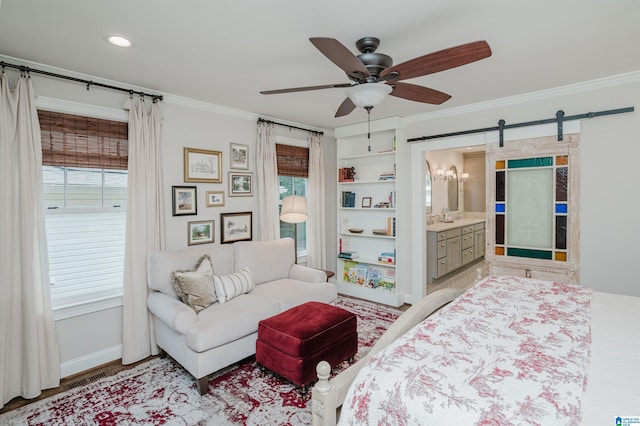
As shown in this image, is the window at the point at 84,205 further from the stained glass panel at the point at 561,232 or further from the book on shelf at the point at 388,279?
the stained glass panel at the point at 561,232

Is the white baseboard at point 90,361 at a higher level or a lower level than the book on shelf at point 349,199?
lower

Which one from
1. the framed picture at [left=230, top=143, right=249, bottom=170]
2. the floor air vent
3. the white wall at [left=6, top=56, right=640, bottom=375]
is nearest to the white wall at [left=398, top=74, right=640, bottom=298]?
the white wall at [left=6, top=56, right=640, bottom=375]

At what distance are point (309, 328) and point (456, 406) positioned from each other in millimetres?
1589

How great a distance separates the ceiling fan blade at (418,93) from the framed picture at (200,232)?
2581 millimetres

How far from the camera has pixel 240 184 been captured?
4.13m

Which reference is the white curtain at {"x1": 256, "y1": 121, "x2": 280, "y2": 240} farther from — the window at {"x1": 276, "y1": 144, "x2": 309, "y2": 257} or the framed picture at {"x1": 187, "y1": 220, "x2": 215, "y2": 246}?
the framed picture at {"x1": 187, "y1": 220, "x2": 215, "y2": 246}

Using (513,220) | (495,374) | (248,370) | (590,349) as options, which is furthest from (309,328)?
(513,220)

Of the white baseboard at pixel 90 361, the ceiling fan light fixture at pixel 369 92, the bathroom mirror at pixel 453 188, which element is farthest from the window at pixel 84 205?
the bathroom mirror at pixel 453 188

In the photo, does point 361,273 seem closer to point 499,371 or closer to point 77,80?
point 499,371

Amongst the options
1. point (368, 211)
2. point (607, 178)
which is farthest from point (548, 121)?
point (368, 211)

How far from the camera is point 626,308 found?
205cm

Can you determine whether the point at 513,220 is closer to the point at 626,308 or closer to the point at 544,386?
the point at 626,308

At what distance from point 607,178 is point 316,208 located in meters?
3.46

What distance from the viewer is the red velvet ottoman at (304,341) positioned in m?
2.45
